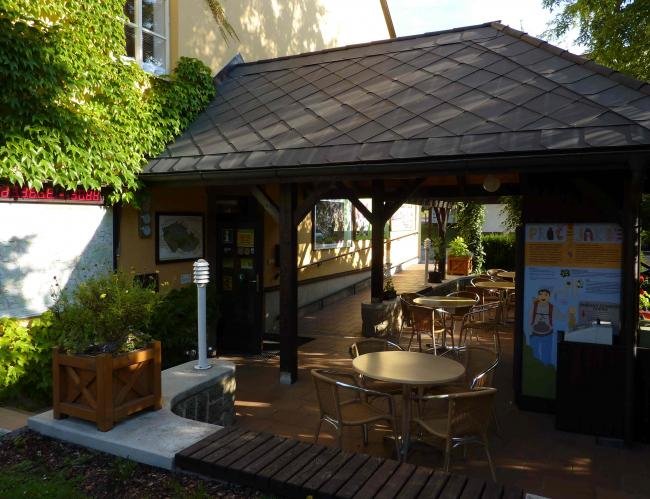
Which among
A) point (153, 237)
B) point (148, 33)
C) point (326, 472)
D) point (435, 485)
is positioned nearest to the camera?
point (435, 485)

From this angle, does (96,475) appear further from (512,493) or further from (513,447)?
(513,447)

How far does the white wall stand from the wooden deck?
3.09 metres

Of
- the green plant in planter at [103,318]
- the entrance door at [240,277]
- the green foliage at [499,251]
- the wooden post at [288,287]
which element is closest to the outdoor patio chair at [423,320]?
the wooden post at [288,287]

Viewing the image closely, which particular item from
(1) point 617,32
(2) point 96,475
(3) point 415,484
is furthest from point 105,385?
(1) point 617,32

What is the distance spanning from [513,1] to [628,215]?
9437mm

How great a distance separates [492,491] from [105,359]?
2576 mm

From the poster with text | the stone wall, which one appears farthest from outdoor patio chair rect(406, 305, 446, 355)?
the stone wall

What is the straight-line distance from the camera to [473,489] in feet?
9.23

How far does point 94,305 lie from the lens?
146 inches

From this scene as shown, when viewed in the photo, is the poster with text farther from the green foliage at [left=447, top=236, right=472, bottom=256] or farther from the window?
the green foliage at [left=447, top=236, right=472, bottom=256]

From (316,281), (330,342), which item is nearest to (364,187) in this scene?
(316,281)

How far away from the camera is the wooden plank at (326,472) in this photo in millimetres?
2854

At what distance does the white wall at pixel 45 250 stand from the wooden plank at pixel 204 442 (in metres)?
2.95

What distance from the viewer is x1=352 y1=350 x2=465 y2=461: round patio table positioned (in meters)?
3.82
